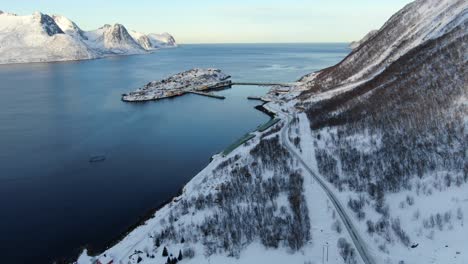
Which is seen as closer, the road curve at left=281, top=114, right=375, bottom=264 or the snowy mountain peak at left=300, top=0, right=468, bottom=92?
the road curve at left=281, top=114, right=375, bottom=264

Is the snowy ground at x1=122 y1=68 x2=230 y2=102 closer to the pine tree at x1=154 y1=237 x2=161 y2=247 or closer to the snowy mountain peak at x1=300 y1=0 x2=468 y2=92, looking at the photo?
the snowy mountain peak at x1=300 y1=0 x2=468 y2=92

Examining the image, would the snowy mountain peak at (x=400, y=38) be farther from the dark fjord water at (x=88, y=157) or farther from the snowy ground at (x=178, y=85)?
the snowy ground at (x=178, y=85)


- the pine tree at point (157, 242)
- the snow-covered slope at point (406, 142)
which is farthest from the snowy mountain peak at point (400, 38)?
the pine tree at point (157, 242)

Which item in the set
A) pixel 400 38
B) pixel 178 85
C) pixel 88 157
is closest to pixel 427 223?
pixel 88 157

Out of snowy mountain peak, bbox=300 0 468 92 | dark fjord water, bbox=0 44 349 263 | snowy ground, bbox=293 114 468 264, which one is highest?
snowy mountain peak, bbox=300 0 468 92

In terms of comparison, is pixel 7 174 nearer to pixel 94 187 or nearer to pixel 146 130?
pixel 94 187

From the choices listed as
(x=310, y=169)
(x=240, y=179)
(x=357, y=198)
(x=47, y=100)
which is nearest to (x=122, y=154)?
(x=240, y=179)

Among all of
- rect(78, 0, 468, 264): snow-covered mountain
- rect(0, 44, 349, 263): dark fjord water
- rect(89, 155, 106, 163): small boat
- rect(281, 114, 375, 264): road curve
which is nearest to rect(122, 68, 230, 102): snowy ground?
rect(0, 44, 349, 263): dark fjord water

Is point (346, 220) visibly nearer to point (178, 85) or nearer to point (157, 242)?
point (157, 242)

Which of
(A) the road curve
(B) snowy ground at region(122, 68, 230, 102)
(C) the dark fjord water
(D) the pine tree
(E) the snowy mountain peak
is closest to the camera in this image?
(A) the road curve
